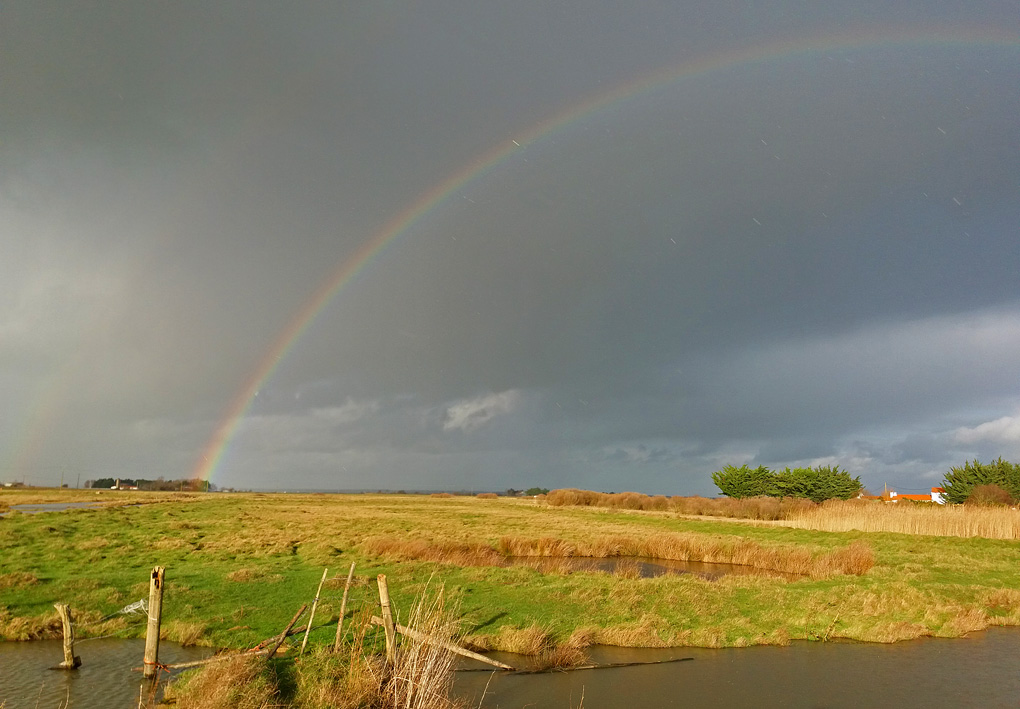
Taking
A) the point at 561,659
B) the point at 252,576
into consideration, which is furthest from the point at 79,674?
the point at 561,659

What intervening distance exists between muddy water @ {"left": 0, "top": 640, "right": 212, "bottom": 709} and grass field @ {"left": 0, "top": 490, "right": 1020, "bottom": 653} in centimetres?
90

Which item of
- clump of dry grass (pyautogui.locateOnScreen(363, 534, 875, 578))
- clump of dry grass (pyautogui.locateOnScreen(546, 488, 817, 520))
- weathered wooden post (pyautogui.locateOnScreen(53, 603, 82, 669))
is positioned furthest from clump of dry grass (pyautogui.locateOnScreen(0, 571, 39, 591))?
clump of dry grass (pyautogui.locateOnScreen(546, 488, 817, 520))

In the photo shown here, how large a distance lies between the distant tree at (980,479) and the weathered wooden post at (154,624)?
309ft

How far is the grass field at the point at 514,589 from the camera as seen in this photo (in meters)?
22.3

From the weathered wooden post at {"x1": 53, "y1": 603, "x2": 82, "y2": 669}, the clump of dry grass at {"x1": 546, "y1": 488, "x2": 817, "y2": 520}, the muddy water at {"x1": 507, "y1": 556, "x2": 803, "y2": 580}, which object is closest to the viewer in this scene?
the weathered wooden post at {"x1": 53, "y1": 603, "x2": 82, "y2": 669}

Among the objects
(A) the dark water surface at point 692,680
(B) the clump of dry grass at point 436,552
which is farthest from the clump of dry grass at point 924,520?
(B) the clump of dry grass at point 436,552

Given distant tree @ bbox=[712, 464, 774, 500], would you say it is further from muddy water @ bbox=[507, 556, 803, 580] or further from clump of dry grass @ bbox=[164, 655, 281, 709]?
clump of dry grass @ bbox=[164, 655, 281, 709]

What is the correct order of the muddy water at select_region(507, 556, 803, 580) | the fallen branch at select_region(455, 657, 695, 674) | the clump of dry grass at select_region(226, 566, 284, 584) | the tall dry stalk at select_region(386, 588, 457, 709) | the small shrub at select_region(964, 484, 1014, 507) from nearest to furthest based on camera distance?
the tall dry stalk at select_region(386, 588, 457, 709) → the fallen branch at select_region(455, 657, 695, 674) → the clump of dry grass at select_region(226, 566, 284, 584) → the muddy water at select_region(507, 556, 803, 580) → the small shrub at select_region(964, 484, 1014, 507)

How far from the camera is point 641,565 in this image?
43562mm

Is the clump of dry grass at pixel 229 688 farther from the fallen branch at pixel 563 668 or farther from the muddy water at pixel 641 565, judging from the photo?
the muddy water at pixel 641 565

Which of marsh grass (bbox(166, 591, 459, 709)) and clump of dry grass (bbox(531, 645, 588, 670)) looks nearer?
marsh grass (bbox(166, 591, 459, 709))

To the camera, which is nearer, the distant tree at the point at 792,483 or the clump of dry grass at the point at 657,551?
the clump of dry grass at the point at 657,551

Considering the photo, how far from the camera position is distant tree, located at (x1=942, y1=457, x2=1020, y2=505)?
79.1 meters

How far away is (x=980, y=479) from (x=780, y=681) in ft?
278
